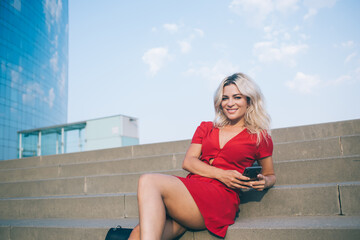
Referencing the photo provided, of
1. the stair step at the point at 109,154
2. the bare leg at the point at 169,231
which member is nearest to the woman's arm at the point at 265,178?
the bare leg at the point at 169,231

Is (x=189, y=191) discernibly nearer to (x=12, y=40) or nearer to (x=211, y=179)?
(x=211, y=179)

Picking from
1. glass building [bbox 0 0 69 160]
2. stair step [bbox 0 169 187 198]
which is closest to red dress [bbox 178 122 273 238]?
stair step [bbox 0 169 187 198]

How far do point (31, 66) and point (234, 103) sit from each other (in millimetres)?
37564

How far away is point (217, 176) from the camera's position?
6.87ft

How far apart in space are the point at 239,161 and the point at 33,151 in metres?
8.95

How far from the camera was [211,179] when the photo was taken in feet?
7.07

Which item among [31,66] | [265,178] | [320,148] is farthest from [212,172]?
[31,66]

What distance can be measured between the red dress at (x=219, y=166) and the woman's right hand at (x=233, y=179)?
7 cm

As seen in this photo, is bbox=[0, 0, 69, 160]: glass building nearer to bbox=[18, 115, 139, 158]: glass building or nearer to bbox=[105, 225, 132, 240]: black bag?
bbox=[18, 115, 139, 158]: glass building

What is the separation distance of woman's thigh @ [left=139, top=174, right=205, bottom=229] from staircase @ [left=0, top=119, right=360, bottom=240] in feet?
0.85

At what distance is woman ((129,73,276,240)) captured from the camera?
184cm

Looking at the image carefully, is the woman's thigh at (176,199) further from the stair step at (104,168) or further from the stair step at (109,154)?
the stair step at (109,154)

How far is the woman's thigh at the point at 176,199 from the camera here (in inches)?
73.8

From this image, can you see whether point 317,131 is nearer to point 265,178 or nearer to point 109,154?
point 265,178
